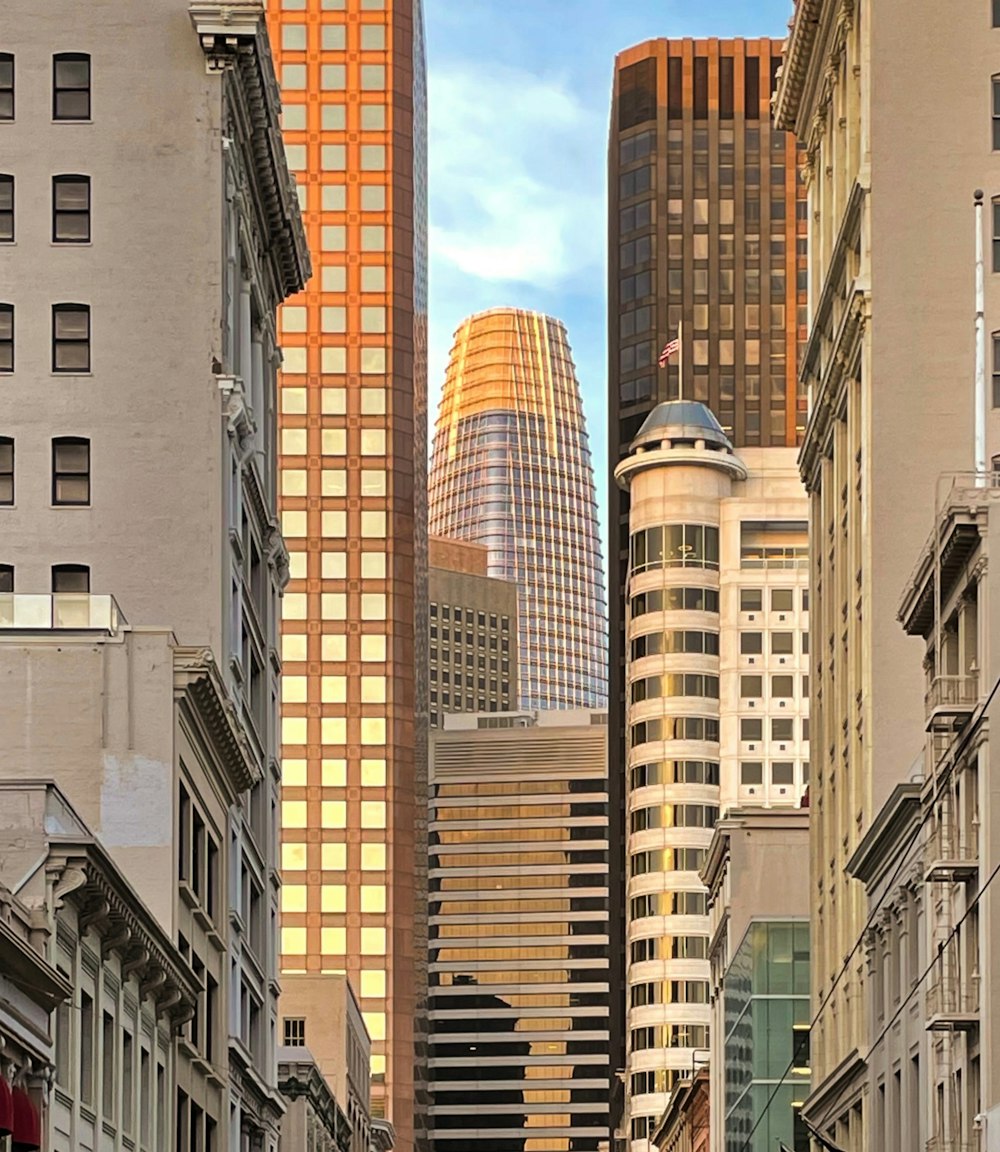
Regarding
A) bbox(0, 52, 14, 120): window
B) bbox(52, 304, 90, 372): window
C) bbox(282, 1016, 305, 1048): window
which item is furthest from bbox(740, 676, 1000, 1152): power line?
bbox(282, 1016, 305, 1048): window

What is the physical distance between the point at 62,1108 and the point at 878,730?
137ft

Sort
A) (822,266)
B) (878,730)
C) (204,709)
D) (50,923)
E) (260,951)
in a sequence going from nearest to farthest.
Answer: (50,923) < (204,709) < (878,730) < (260,951) < (822,266)

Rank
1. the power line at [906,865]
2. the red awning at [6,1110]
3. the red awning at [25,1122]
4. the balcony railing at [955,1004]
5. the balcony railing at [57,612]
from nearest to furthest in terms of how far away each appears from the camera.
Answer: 1. the red awning at [6,1110]
2. the red awning at [25,1122]
3. the balcony railing at [955,1004]
4. the power line at [906,865]
5. the balcony railing at [57,612]

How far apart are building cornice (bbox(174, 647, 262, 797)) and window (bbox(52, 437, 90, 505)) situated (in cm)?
785

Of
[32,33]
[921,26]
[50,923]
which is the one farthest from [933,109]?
[50,923]

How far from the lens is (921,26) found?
94938 mm

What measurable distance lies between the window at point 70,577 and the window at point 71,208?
10.9 m

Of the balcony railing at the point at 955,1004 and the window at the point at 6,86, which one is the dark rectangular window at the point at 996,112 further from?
the balcony railing at the point at 955,1004

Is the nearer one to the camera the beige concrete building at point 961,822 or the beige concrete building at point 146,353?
the beige concrete building at point 961,822

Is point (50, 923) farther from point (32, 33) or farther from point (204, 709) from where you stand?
point (32, 33)

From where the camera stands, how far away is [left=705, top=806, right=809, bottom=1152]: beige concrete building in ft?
375

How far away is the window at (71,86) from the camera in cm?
9306

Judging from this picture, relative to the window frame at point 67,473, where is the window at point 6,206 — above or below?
above

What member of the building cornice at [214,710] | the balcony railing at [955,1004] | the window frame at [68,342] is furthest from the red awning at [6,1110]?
the window frame at [68,342]
